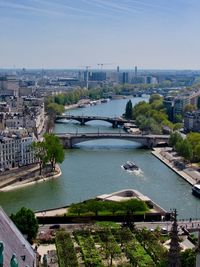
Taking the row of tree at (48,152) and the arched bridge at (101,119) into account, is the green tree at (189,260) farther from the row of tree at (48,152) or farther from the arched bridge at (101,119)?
the arched bridge at (101,119)

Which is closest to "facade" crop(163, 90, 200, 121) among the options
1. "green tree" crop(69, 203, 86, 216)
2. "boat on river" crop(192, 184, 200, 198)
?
"boat on river" crop(192, 184, 200, 198)

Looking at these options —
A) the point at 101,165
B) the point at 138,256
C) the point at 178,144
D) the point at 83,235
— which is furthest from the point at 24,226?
the point at 178,144

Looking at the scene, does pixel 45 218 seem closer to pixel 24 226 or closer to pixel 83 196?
pixel 24 226

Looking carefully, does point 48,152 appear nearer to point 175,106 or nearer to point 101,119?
point 101,119

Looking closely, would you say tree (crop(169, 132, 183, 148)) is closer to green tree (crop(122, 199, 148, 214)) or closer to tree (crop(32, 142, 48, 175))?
tree (crop(32, 142, 48, 175))

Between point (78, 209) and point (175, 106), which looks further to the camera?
point (175, 106)

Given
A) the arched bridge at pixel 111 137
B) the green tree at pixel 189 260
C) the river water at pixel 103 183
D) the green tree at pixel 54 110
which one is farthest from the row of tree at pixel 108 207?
the green tree at pixel 54 110

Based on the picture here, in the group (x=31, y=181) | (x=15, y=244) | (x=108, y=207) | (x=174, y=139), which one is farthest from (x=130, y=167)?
(x=15, y=244)

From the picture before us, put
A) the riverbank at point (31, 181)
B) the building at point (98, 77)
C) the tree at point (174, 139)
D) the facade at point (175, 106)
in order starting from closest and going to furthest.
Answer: the riverbank at point (31, 181), the tree at point (174, 139), the facade at point (175, 106), the building at point (98, 77)
